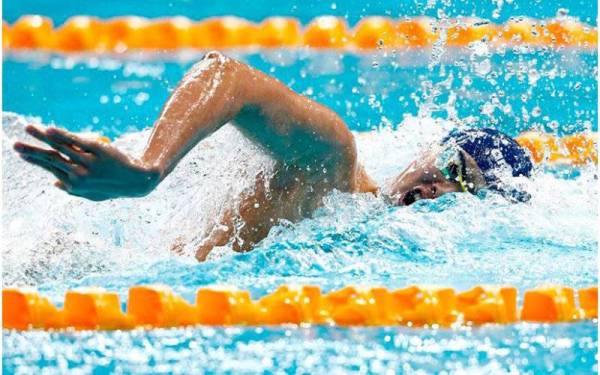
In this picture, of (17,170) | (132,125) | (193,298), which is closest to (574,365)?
(193,298)

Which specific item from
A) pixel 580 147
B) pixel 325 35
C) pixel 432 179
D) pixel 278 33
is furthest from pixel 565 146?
pixel 432 179

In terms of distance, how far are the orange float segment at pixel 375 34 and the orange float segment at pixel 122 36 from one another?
38.6 inches

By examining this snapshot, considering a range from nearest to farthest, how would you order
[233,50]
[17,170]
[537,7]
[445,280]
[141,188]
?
[141,188] → [445,280] → [17,170] → [233,50] → [537,7]

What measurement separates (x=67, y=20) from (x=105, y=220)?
7.27ft

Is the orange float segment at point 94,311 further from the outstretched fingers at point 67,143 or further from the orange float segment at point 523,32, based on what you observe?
the orange float segment at point 523,32

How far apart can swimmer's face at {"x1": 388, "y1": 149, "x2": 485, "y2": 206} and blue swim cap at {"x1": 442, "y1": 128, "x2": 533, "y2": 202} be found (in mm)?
42

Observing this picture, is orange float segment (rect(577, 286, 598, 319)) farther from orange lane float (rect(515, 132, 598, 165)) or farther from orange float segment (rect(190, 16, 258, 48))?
orange float segment (rect(190, 16, 258, 48))

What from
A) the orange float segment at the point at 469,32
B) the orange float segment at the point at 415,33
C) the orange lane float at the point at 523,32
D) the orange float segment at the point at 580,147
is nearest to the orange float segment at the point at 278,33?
the orange float segment at the point at 415,33

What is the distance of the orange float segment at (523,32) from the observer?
14.5 ft

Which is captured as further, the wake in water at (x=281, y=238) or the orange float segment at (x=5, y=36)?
the orange float segment at (x=5, y=36)

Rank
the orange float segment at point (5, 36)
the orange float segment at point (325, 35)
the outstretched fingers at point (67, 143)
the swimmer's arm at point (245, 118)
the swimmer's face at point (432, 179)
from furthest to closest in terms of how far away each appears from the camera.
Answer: the orange float segment at point (325, 35) < the orange float segment at point (5, 36) < the swimmer's face at point (432, 179) < the swimmer's arm at point (245, 118) < the outstretched fingers at point (67, 143)

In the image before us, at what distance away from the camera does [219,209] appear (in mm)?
2295

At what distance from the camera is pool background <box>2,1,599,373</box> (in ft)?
5.61

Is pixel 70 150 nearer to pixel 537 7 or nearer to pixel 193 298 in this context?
pixel 193 298
